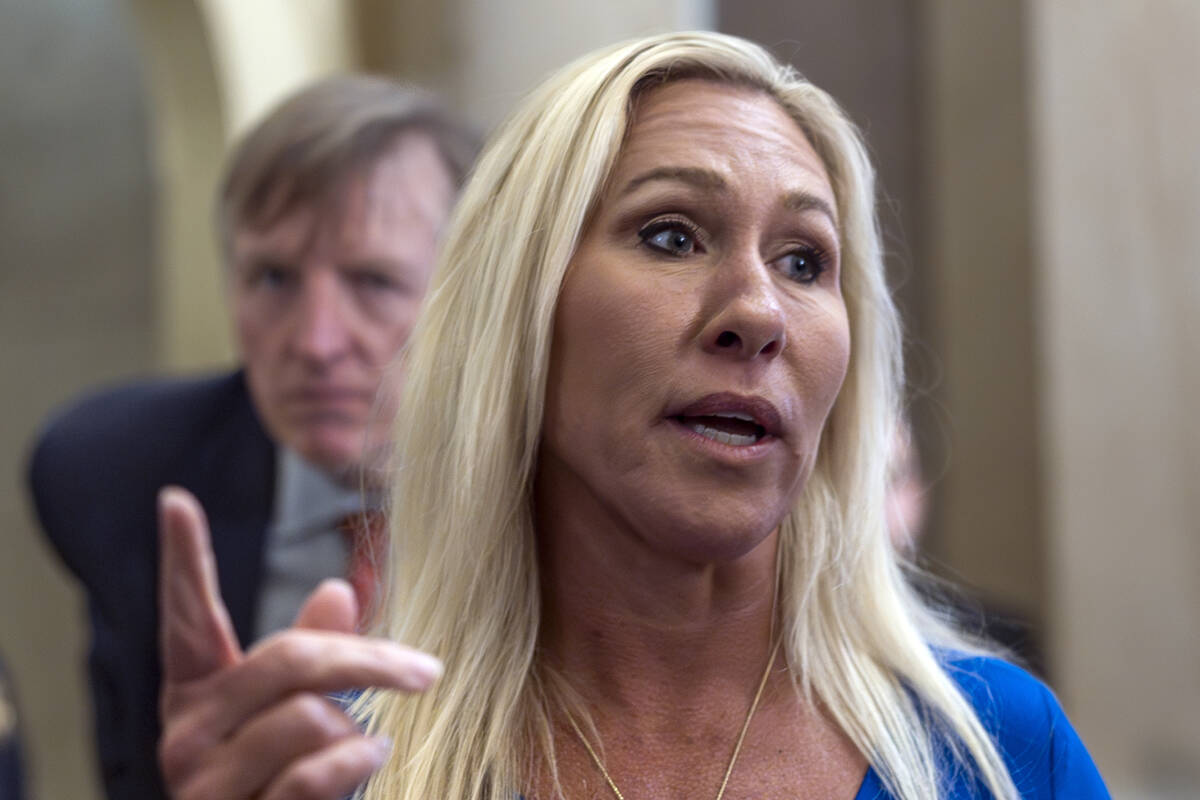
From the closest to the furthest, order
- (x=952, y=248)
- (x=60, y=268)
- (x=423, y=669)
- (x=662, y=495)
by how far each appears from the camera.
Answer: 1. (x=423, y=669)
2. (x=662, y=495)
3. (x=952, y=248)
4. (x=60, y=268)

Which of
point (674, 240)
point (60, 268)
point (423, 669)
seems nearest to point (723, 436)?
point (674, 240)

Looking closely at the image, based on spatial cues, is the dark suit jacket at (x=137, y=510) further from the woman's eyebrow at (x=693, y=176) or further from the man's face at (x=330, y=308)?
the woman's eyebrow at (x=693, y=176)

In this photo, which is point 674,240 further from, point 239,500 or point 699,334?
point 239,500

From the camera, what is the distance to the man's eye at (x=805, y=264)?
3.75ft

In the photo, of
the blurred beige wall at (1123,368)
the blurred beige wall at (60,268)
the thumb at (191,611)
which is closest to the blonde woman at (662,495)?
the thumb at (191,611)

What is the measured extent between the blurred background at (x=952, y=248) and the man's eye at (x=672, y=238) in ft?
5.37

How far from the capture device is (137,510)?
2.07 metres

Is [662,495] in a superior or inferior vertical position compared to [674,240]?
inferior

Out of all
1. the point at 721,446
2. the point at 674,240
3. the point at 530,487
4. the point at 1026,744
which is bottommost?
the point at 1026,744

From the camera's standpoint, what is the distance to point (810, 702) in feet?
3.81

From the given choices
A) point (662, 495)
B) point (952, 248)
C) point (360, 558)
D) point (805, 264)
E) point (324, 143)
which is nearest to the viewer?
point (662, 495)

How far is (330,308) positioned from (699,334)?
98 cm

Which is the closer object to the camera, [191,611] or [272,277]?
[191,611]

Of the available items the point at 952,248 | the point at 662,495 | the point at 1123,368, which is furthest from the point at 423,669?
the point at 952,248
